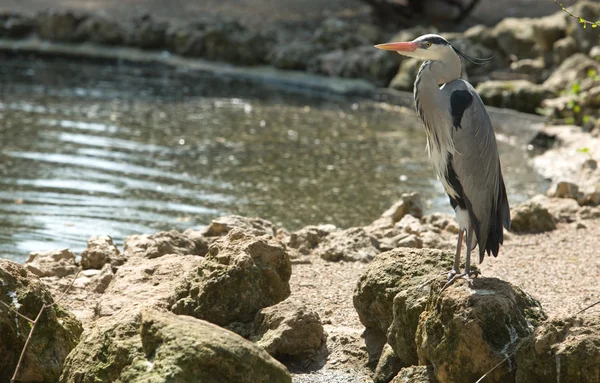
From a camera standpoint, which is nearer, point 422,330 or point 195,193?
point 422,330

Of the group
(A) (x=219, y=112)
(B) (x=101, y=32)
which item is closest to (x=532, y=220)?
(A) (x=219, y=112)

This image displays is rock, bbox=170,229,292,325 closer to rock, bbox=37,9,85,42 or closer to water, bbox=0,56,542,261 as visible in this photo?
water, bbox=0,56,542,261

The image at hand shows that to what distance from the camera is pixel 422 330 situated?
13.5ft

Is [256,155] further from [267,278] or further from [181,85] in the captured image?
[267,278]

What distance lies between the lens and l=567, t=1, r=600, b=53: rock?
15.1m

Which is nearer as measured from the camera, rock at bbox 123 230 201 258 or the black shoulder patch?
the black shoulder patch

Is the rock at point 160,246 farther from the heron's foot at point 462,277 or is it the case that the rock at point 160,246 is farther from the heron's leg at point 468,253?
the heron's foot at point 462,277

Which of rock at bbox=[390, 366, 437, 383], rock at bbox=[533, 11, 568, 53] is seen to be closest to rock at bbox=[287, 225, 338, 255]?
rock at bbox=[390, 366, 437, 383]

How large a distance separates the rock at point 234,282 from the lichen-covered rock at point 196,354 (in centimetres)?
96

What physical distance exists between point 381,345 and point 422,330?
692mm

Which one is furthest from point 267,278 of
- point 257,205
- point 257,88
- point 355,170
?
point 257,88

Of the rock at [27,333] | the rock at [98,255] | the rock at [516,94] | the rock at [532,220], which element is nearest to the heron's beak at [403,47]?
the rock at [27,333]

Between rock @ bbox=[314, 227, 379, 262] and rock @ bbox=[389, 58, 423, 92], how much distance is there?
9.09m

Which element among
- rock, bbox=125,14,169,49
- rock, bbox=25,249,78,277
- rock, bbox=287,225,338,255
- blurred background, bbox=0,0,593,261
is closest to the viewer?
rock, bbox=25,249,78,277
